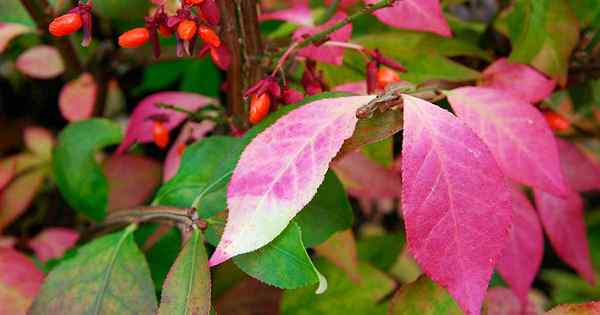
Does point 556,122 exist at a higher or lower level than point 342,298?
higher

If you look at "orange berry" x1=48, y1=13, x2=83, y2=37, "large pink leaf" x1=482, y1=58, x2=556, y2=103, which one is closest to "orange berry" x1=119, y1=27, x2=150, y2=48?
"orange berry" x1=48, y1=13, x2=83, y2=37

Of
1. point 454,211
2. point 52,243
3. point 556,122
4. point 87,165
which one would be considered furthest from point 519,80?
point 52,243

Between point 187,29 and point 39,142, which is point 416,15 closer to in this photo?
point 187,29

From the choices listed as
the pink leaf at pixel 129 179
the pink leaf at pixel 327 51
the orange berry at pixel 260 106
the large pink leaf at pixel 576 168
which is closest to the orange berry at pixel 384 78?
the pink leaf at pixel 327 51

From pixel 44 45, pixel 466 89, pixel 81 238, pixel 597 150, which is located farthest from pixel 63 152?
pixel 597 150

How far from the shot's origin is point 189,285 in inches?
26.0

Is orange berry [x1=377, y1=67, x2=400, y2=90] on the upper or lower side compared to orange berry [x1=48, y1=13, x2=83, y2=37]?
lower

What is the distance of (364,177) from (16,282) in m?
0.49

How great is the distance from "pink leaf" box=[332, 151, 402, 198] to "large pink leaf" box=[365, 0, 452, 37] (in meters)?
0.23

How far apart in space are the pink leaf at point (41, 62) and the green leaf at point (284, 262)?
663 mm

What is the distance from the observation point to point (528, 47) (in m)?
0.89

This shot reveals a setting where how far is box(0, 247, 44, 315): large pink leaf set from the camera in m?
0.83

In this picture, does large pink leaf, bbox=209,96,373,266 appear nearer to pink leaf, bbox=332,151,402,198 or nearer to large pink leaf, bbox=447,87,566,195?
large pink leaf, bbox=447,87,566,195

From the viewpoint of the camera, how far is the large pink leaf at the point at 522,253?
898mm
